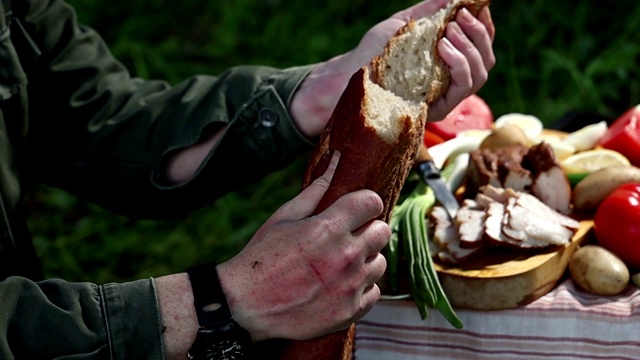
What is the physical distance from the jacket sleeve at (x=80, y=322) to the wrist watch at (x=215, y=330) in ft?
0.24

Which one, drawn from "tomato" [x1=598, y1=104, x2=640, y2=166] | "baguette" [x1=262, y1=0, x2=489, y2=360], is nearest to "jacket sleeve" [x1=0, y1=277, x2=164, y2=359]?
"baguette" [x1=262, y1=0, x2=489, y2=360]

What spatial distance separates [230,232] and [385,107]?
8.76ft

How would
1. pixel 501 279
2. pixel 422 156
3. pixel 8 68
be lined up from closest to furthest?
pixel 501 279
pixel 8 68
pixel 422 156

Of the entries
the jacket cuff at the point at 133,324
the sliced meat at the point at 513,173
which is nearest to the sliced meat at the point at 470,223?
the sliced meat at the point at 513,173

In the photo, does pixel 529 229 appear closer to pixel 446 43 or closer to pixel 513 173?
pixel 513 173

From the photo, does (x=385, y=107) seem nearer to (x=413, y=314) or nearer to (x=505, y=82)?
(x=413, y=314)

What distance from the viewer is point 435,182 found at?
2.13 metres

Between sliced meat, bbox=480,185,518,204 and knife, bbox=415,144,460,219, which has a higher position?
sliced meat, bbox=480,185,518,204

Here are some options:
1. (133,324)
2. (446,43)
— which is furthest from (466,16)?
(133,324)

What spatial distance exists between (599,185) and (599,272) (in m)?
0.28

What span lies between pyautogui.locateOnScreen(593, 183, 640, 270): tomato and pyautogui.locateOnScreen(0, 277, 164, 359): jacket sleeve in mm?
1066

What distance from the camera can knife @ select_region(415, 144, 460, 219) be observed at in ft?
6.79

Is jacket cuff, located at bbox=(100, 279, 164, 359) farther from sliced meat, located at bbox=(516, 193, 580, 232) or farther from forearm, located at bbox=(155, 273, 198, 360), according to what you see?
sliced meat, located at bbox=(516, 193, 580, 232)

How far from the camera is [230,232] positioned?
13.7ft
